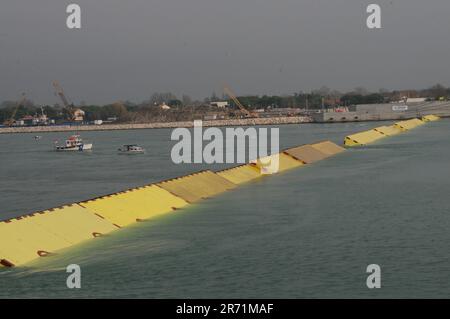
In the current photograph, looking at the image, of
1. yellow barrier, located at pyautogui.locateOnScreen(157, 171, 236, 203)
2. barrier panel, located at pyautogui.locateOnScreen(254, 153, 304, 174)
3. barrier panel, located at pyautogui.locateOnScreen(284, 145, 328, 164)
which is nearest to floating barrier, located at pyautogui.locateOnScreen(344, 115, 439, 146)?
barrier panel, located at pyautogui.locateOnScreen(284, 145, 328, 164)

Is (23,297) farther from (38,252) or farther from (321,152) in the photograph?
(321,152)

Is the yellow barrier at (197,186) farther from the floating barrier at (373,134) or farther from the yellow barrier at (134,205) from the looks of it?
the floating barrier at (373,134)

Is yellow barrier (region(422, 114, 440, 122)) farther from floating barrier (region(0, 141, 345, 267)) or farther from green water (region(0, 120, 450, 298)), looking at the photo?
floating barrier (region(0, 141, 345, 267))

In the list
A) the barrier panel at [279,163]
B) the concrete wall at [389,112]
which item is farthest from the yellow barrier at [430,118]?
the barrier panel at [279,163]

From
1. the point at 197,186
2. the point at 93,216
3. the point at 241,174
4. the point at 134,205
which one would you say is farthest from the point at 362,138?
the point at 93,216

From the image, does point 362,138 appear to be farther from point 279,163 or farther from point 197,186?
point 197,186
